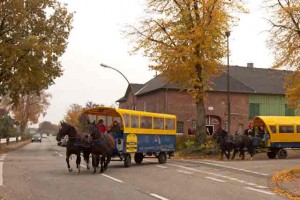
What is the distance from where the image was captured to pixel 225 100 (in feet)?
207

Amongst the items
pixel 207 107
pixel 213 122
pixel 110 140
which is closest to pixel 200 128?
pixel 110 140

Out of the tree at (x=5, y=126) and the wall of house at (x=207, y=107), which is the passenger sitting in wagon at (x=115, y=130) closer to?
the wall of house at (x=207, y=107)

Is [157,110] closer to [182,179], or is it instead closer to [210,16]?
[210,16]

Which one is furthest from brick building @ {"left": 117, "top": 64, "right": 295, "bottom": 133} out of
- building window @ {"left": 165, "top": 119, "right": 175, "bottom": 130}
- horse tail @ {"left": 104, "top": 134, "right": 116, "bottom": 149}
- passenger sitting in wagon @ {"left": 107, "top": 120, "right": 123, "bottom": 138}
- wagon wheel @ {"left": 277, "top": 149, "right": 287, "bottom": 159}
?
horse tail @ {"left": 104, "top": 134, "right": 116, "bottom": 149}

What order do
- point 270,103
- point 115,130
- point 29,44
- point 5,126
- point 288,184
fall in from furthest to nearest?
point 5,126
point 270,103
point 29,44
point 115,130
point 288,184

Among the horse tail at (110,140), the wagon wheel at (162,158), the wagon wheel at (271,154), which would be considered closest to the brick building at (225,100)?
the wagon wheel at (271,154)

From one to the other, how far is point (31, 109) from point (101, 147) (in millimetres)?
86629

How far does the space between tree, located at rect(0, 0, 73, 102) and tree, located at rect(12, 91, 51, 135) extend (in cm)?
4698

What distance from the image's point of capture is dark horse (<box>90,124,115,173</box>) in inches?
778

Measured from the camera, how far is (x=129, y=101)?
75688 millimetres

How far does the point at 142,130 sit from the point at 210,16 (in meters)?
12.9

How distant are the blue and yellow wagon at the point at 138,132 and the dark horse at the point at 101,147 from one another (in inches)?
67.4

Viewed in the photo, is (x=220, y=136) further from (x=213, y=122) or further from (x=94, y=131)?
(x=213, y=122)

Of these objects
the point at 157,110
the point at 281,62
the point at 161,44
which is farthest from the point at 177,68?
the point at 157,110
